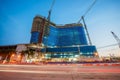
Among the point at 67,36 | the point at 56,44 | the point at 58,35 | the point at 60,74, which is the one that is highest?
the point at 58,35

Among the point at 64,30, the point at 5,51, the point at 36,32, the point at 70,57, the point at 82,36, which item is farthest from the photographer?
the point at 64,30

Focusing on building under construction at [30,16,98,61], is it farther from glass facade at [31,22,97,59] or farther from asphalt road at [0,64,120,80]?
asphalt road at [0,64,120,80]

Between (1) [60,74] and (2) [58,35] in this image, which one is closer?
(1) [60,74]

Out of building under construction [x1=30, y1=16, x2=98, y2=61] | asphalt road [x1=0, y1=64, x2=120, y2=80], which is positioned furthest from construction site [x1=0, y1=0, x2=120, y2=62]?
asphalt road [x1=0, y1=64, x2=120, y2=80]

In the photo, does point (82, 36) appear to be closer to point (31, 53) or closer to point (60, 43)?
point (60, 43)

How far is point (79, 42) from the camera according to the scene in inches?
5714

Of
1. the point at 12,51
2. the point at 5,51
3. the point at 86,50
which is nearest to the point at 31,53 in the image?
the point at 12,51

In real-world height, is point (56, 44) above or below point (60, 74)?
above

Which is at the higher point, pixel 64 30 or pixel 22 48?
pixel 64 30

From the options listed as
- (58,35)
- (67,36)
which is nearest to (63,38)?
(67,36)

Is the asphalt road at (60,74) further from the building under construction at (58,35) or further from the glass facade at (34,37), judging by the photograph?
the glass facade at (34,37)

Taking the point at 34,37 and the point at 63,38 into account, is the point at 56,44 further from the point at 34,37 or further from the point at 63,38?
the point at 34,37

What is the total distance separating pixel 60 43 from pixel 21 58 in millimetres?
89751

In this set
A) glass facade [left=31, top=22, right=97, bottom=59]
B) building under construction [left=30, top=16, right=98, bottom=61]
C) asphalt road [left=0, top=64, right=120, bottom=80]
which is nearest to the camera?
asphalt road [left=0, top=64, right=120, bottom=80]
